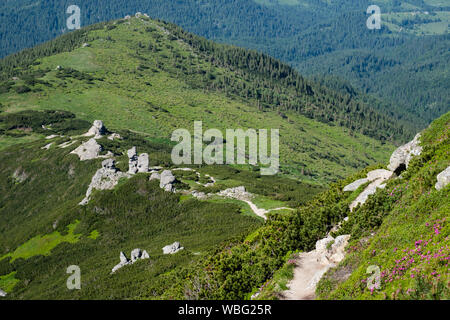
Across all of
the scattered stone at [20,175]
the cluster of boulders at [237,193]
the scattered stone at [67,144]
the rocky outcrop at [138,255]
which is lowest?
the scattered stone at [20,175]

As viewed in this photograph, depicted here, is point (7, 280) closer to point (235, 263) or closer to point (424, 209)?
point (235, 263)

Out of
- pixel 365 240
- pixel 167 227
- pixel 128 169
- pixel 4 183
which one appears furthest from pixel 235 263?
pixel 4 183

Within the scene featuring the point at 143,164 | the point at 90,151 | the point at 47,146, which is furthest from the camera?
the point at 47,146

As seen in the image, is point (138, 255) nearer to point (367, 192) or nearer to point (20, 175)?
point (367, 192)

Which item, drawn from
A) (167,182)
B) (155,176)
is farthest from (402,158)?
(155,176)

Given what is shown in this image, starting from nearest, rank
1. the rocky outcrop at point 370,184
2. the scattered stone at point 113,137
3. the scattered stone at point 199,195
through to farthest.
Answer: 1. the rocky outcrop at point 370,184
2. the scattered stone at point 199,195
3. the scattered stone at point 113,137

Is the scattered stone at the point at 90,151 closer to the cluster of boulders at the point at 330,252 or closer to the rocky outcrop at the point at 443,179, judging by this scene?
the cluster of boulders at the point at 330,252

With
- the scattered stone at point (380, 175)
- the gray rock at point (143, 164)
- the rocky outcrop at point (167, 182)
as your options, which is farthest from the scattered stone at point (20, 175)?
the scattered stone at point (380, 175)
